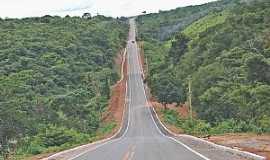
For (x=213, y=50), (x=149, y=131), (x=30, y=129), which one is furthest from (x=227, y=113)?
(x=213, y=50)

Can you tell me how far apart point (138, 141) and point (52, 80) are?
183ft

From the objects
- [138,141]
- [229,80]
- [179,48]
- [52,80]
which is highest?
[179,48]

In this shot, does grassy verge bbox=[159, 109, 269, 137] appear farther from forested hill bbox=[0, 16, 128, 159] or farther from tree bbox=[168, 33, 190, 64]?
tree bbox=[168, 33, 190, 64]

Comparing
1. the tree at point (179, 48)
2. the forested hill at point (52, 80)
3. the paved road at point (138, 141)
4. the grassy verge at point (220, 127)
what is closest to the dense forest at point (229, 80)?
the grassy verge at point (220, 127)

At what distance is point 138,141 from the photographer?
38469 mm

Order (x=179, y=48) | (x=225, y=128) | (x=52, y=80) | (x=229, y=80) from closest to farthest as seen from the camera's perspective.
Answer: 1. (x=225, y=128)
2. (x=229, y=80)
3. (x=52, y=80)
4. (x=179, y=48)

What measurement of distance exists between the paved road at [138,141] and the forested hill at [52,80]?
4.55 m

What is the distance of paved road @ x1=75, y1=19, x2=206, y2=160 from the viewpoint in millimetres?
22953

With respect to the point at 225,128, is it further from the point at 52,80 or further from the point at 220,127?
the point at 52,80

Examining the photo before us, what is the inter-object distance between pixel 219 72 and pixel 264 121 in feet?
88.8

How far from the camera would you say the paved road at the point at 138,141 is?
2295cm

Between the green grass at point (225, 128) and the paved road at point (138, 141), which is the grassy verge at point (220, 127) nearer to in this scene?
the green grass at point (225, 128)

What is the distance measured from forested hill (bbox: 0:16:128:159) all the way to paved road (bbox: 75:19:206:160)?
455cm

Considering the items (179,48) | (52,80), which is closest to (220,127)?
(52,80)
